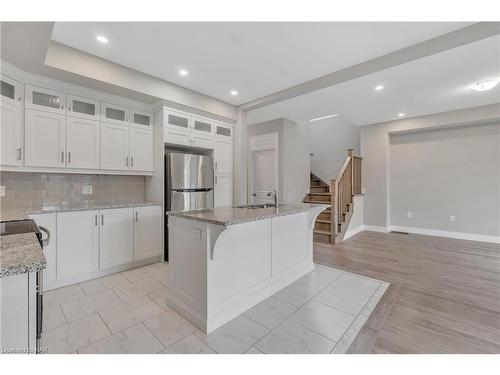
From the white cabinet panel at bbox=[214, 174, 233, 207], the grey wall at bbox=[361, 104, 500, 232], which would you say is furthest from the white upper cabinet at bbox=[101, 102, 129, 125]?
the grey wall at bbox=[361, 104, 500, 232]

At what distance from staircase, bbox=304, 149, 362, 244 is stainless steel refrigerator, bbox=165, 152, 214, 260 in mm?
2451

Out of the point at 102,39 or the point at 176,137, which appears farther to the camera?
the point at 176,137

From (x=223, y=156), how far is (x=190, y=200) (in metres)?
1.15

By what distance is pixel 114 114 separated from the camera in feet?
10.5

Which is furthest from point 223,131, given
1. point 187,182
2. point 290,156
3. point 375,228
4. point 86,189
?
point 375,228

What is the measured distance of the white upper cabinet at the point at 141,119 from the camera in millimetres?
3382

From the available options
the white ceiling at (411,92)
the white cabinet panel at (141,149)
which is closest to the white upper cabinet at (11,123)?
the white cabinet panel at (141,149)

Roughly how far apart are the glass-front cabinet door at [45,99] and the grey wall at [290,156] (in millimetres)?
3648

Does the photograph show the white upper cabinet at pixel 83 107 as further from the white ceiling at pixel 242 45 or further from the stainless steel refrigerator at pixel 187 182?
the stainless steel refrigerator at pixel 187 182

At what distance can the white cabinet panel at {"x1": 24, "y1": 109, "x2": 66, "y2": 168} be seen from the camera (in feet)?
8.34

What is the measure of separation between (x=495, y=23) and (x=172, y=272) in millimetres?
3926

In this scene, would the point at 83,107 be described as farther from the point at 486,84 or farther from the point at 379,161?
the point at 379,161

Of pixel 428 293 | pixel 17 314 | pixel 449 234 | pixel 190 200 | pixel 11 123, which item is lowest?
pixel 428 293
